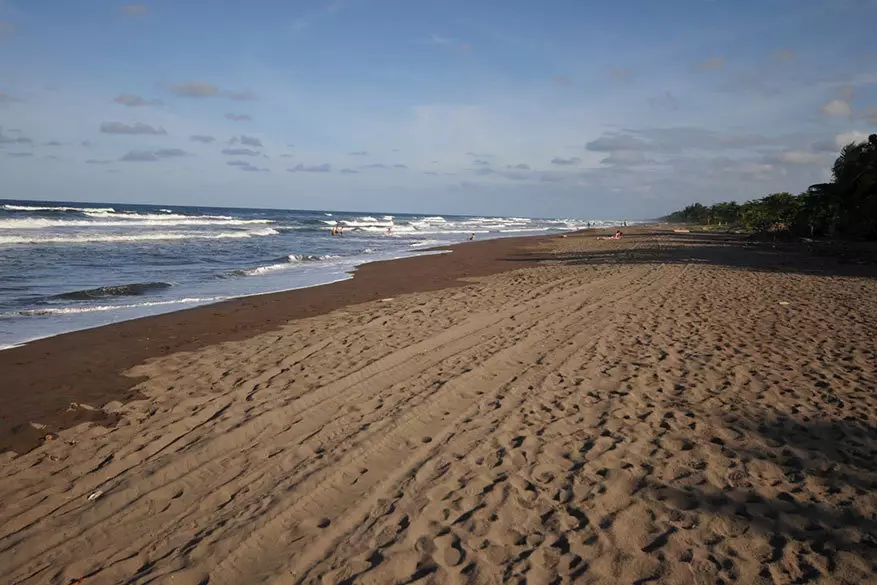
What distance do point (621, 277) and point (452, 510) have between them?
1379 centimetres

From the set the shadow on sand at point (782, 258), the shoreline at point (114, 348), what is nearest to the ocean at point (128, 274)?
the shoreline at point (114, 348)

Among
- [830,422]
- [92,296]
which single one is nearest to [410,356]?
[830,422]

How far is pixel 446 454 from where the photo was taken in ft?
14.9

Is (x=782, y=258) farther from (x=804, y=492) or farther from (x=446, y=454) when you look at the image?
(x=446, y=454)

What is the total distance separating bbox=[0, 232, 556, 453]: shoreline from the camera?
5.55 m

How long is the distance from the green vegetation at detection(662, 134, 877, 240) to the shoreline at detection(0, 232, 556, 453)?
22399mm

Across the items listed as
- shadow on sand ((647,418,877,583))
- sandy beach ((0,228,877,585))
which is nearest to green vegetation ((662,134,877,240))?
sandy beach ((0,228,877,585))

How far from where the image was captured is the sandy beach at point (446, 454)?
10.6ft

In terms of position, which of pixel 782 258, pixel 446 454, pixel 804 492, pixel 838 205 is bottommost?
pixel 446 454

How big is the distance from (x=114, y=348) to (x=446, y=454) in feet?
20.2

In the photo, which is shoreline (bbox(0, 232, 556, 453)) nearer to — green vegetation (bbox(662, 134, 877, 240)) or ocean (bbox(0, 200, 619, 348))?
ocean (bbox(0, 200, 619, 348))

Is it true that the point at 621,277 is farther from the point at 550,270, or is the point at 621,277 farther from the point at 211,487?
the point at 211,487

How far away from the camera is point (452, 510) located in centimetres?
371

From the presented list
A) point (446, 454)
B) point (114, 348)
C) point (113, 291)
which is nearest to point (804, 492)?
point (446, 454)
